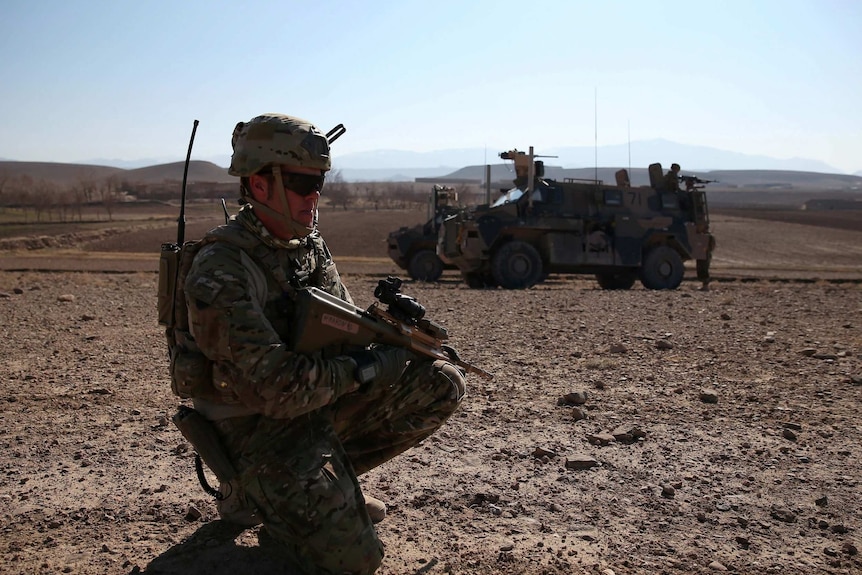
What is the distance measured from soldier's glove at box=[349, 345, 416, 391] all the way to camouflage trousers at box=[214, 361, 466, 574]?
10cm

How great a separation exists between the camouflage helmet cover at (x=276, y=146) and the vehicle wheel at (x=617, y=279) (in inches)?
549

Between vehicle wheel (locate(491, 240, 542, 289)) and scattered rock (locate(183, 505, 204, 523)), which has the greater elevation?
vehicle wheel (locate(491, 240, 542, 289))

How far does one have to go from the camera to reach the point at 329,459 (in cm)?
332

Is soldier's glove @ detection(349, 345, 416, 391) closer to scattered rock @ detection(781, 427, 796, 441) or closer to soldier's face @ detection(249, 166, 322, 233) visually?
soldier's face @ detection(249, 166, 322, 233)

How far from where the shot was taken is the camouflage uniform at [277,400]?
316 centimetres

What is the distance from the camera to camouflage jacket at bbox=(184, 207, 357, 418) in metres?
3.16

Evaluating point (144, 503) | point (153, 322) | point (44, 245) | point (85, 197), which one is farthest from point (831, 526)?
point (85, 197)

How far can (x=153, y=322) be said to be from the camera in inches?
360

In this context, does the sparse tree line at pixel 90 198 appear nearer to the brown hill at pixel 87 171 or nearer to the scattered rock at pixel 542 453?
the scattered rock at pixel 542 453

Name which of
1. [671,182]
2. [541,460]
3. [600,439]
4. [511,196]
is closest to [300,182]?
[541,460]

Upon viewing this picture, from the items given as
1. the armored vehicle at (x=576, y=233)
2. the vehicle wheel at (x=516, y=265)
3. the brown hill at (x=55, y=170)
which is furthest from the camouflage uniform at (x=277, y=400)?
the brown hill at (x=55, y=170)

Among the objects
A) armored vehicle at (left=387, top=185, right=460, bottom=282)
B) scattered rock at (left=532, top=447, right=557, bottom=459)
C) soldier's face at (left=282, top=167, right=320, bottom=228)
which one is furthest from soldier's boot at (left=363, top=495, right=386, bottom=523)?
armored vehicle at (left=387, top=185, right=460, bottom=282)

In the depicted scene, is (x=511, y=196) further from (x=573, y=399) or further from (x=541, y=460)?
(x=541, y=460)

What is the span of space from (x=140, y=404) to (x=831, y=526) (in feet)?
13.3
